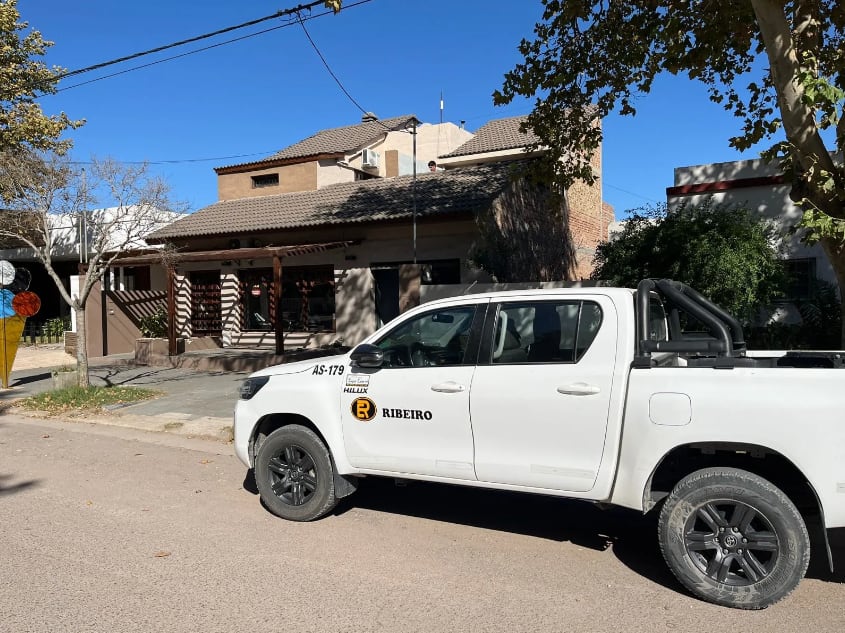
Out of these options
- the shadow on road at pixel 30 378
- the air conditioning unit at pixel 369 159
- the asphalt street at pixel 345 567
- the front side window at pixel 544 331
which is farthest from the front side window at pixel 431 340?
the air conditioning unit at pixel 369 159

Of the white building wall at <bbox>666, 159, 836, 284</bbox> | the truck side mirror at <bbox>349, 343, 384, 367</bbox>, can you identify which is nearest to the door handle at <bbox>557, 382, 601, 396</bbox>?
the truck side mirror at <bbox>349, 343, 384, 367</bbox>

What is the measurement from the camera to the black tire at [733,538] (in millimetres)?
3662

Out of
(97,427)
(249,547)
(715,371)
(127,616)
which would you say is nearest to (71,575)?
(127,616)

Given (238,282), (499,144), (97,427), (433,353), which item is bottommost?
(97,427)

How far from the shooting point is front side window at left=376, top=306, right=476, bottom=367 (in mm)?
4820

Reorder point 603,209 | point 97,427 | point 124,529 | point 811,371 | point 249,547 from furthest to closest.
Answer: point 603,209
point 97,427
point 124,529
point 249,547
point 811,371

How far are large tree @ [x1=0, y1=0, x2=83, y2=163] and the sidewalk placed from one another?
5485 mm

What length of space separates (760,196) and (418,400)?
1011 centimetres

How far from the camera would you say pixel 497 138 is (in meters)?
27.2

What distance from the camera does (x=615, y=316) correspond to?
429 cm

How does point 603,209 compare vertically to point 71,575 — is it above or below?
above

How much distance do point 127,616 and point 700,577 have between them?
3.33 m

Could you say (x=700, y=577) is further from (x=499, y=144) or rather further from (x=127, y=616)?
(x=499, y=144)

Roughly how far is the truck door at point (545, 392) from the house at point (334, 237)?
26.9 ft
